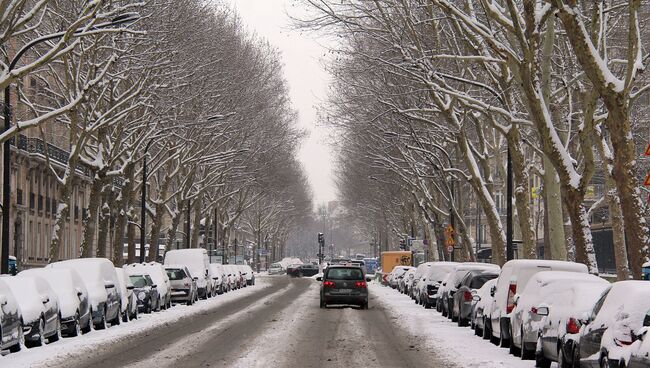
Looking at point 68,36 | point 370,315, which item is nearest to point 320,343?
point 68,36

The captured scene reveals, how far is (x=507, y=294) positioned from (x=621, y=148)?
3476mm

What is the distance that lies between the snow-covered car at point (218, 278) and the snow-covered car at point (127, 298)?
22.9 meters

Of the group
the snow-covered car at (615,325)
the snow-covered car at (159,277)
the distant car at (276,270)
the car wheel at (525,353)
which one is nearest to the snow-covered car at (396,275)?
the snow-covered car at (159,277)

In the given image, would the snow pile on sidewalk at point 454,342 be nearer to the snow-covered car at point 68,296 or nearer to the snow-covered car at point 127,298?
the snow-covered car at point 127,298

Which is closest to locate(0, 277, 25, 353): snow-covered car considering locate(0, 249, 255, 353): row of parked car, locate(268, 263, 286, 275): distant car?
locate(0, 249, 255, 353): row of parked car

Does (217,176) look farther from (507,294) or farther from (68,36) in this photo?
(507,294)

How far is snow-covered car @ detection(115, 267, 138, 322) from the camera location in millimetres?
32044

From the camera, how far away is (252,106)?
2392 inches

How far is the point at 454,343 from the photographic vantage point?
2391cm

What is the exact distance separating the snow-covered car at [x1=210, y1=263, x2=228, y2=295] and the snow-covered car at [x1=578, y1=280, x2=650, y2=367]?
42.8 meters

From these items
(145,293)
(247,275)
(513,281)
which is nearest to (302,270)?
(247,275)

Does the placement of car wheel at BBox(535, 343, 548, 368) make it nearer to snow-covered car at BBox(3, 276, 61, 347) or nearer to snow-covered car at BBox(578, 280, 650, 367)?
snow-covered car at BBox(578, 280, 650, 367)

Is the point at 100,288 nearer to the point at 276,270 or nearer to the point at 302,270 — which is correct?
the point at 302,270

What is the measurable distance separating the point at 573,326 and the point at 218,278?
44.5m
